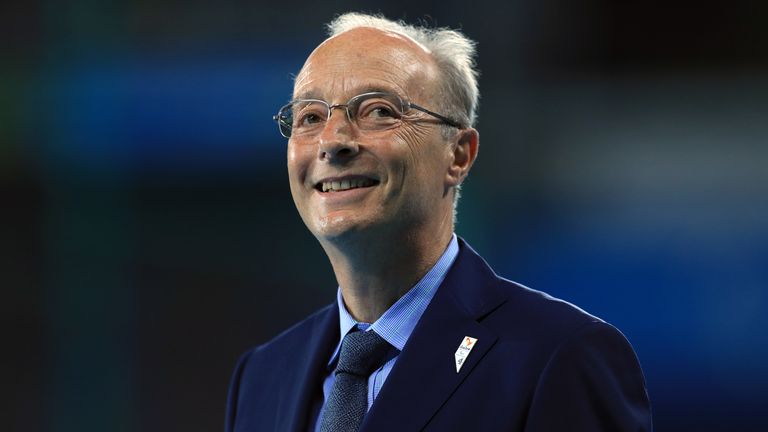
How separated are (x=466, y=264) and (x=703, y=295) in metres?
2.84

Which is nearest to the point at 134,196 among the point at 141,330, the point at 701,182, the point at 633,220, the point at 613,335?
the point at 141,330

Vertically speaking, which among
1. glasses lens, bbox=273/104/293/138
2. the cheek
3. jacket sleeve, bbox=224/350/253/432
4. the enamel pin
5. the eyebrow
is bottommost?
jacket sleeve, bbox=224/350/253/432

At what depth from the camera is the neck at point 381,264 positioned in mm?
2062

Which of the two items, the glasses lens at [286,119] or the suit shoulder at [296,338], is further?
the suit shoulder at [296,338]

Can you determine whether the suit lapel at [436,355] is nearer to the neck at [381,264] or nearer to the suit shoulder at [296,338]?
the neck at [381,264]

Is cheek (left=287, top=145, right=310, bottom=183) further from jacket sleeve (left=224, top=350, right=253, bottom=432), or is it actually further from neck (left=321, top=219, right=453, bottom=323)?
jacket sleeve (left=224, top=350, right=253, bottom=432)

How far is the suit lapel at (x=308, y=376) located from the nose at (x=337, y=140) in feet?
1.52

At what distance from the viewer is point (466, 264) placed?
7.06 feet

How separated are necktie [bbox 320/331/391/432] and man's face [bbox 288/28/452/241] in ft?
0.83

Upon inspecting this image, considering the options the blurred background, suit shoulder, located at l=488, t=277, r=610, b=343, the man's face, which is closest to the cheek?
the man's face

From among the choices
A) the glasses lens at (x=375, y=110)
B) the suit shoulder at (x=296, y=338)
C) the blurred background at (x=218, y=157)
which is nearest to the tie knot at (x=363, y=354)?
the suit shoulder at (x=296, y=338)

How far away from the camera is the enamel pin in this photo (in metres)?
1.92

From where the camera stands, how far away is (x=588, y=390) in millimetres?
1761

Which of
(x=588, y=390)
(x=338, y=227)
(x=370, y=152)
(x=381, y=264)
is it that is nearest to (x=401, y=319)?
→ (x=381, y=264)
